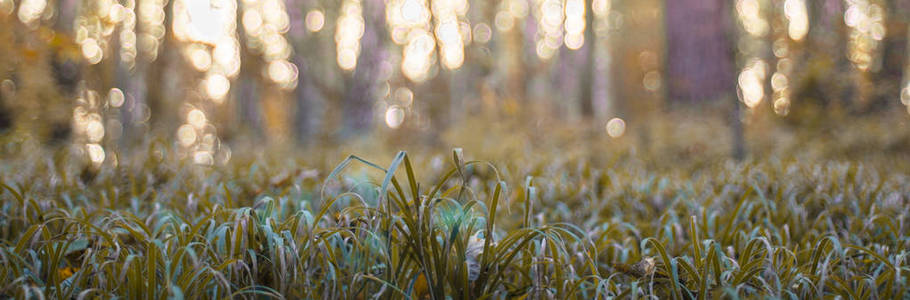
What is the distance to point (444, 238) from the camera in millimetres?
2059

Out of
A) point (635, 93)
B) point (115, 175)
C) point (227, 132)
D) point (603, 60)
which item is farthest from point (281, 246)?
point (603, 60)

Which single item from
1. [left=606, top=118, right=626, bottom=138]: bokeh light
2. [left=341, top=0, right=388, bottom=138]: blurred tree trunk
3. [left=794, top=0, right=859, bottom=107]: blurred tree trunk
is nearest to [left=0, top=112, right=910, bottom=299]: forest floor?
[left=794, top=0, right=859, bottom=107]: blurred tree trunk

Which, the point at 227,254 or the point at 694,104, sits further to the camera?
the point at 694,104

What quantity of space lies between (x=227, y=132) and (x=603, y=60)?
42.6ft

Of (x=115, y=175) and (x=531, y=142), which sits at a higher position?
(x=115, y=175)

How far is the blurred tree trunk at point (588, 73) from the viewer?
12.2m

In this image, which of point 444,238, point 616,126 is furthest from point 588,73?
point 444,238

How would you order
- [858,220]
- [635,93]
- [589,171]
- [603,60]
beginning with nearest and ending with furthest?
[858,220] < [589,171] < [635,93] < [603,60]

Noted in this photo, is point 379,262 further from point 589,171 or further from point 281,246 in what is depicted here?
point 589,171

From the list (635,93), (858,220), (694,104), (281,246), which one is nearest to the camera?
(281,246)

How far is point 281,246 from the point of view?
189 centimetres

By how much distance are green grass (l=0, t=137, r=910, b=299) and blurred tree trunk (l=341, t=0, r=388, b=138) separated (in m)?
5.59

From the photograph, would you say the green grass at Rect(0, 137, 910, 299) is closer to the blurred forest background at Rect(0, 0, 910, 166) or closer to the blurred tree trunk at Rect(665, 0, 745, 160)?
the blurred forest background at Rect(0, 0, 910, 166)

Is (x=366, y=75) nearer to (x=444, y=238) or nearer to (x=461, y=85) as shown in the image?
(x=461, y=85)
